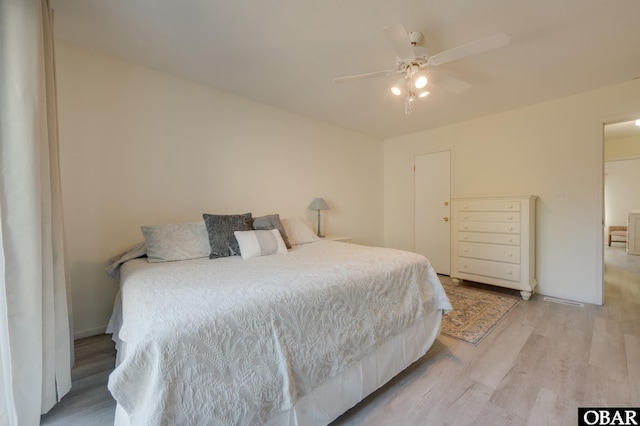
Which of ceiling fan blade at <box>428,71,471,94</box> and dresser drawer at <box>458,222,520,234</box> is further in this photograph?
dresser drawer at <box>458,222,520,234</box>

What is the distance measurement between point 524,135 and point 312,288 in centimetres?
352

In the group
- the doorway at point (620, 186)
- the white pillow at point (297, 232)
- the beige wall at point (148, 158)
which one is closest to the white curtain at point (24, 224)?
the beige wall at point (148, 158)

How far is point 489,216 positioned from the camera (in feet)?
10.3

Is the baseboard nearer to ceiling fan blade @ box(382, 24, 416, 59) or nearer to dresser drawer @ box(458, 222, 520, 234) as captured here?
ceiling fan blade @ box(382, 24, 416, 59)

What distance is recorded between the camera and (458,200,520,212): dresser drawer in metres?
2.96

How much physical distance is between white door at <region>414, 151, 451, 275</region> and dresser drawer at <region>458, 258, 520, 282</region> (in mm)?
568

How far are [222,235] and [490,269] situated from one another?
123 inches

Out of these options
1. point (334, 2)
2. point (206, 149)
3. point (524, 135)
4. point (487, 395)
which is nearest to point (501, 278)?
point (524, 135)

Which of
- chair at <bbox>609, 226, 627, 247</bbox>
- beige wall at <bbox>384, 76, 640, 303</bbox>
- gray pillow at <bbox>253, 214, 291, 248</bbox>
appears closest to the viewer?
gray pillow at <bbox>253, 214, 291, 248</bbox>

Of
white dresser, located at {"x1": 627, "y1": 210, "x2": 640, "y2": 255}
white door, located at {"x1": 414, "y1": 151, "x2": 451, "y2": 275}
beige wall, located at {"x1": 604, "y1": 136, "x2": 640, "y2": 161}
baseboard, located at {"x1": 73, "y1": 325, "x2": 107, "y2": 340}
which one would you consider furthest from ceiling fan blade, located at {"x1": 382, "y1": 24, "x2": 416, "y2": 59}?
white dresser, located at {"x1": 627, "y1": 210, "x2": 640, "y2": 255}

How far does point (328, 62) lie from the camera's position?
7.14ft

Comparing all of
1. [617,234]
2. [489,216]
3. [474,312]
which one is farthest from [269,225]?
[617,234]

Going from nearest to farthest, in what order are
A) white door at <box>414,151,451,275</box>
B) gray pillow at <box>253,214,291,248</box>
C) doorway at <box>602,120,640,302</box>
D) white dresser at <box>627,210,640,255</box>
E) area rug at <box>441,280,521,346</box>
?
area rug at <box>441,280,521,346</box> → gray pillow at <box>253,214,291,248</box> → white door at <box>414,151,451,275</box> → doorway at <box>602,120,640,302</box> → white dresser at <box>627,210,640,255</box>

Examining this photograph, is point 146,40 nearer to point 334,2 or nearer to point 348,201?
point 334,2
